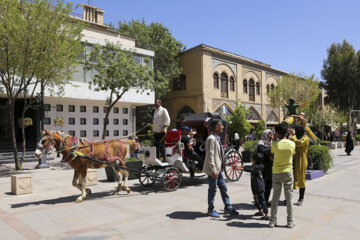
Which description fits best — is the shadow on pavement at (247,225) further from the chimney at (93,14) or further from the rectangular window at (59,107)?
the chimney at (93,14)

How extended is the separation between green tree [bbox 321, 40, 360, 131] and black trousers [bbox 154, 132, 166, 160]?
130ft

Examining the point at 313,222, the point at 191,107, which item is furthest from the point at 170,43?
the point at 313,222

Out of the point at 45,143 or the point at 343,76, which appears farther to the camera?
the point at 343,76

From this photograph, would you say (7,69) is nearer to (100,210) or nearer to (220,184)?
(100,210)

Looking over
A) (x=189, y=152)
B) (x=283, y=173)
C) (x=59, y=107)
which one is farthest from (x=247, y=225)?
(x=59, y=107)

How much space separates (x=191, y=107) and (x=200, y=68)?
4536 millimetres

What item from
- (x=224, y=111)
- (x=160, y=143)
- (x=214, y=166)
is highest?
(x=224, y=111)

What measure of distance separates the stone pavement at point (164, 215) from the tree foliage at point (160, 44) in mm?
24624

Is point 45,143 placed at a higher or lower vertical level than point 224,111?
lower

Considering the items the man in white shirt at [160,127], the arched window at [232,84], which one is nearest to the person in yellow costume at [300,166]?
the man in white shirt at [160,127]

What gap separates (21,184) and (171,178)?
4.85 m

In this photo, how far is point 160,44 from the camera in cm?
3341

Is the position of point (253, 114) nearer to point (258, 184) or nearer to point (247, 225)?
point (258, 184)

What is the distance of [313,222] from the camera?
5.63 m
